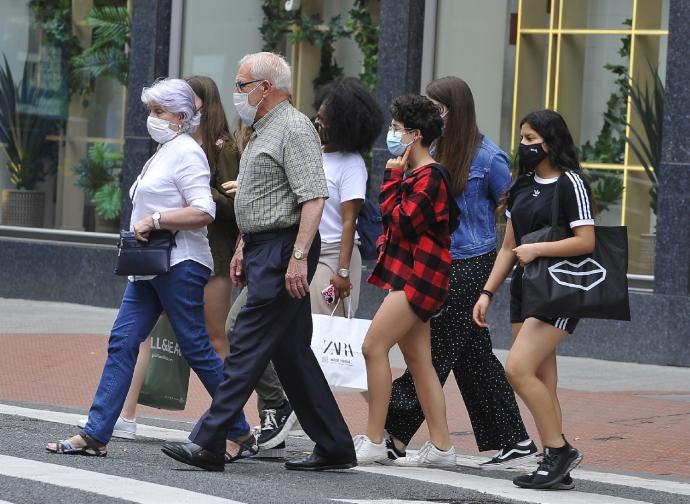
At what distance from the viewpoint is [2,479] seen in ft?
20.6

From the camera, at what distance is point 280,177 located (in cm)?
681

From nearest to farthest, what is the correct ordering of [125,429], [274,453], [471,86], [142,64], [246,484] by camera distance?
[246,484] → [274,453] → [125,429] → [471,86] → [142,64]

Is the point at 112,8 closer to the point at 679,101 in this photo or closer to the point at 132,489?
the point at 679,101

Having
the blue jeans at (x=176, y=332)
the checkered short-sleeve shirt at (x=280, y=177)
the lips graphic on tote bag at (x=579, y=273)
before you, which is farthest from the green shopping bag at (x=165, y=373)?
the lips graphic on tote bag at (x=579, y=273)

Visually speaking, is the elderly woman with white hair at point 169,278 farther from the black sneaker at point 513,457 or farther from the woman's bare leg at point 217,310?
the black sneaker at point 513,457

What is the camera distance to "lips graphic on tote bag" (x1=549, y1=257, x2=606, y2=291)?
679 centimetres

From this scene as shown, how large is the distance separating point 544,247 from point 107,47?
9.41 metres

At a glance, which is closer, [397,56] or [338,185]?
[338,185]

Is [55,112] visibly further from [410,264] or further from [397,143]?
[410,264]

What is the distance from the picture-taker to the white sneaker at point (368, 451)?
285 inches

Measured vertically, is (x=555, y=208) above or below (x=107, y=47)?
below

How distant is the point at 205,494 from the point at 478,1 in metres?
7.92

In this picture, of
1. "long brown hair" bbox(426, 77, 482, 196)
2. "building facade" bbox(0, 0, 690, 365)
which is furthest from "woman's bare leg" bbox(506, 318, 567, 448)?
"building facade" bbox(0, 0, 690, 365)

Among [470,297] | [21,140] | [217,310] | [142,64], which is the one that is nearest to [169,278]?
[217,310]
